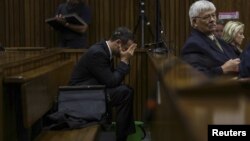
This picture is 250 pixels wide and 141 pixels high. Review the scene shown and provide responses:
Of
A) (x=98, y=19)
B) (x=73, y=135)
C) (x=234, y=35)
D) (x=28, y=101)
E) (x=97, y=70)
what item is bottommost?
(x=73, y=135)

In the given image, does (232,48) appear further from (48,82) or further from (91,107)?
(48,82)

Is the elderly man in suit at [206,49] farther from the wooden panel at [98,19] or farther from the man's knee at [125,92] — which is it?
the wooden panel at [98,19]

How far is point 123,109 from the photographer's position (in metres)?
5.79

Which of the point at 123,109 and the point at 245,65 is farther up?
the point at 245,65

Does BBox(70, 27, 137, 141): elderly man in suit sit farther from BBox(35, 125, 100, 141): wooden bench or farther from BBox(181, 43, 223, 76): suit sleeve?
BBox(181, 43, 223, 76): suit sleeve

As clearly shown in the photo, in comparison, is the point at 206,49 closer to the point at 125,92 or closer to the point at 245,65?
the point at 245,65

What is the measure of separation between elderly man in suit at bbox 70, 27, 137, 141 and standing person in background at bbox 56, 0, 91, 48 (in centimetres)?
265

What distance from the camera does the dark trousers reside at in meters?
5.70

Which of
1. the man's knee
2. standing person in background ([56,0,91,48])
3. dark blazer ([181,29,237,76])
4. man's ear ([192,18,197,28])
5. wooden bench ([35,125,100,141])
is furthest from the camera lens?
standing person in background ([56,0,91,48])

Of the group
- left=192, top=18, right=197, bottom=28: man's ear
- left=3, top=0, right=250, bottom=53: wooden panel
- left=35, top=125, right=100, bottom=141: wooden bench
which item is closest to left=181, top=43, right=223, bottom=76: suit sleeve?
left=192, top=18, right=197, bottom=28: man's ear

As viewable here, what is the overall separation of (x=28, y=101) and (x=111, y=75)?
1986 mm

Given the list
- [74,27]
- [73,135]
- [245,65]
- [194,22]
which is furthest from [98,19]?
[245,65]

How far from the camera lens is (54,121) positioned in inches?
185

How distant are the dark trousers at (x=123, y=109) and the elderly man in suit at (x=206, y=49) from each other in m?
1.41
